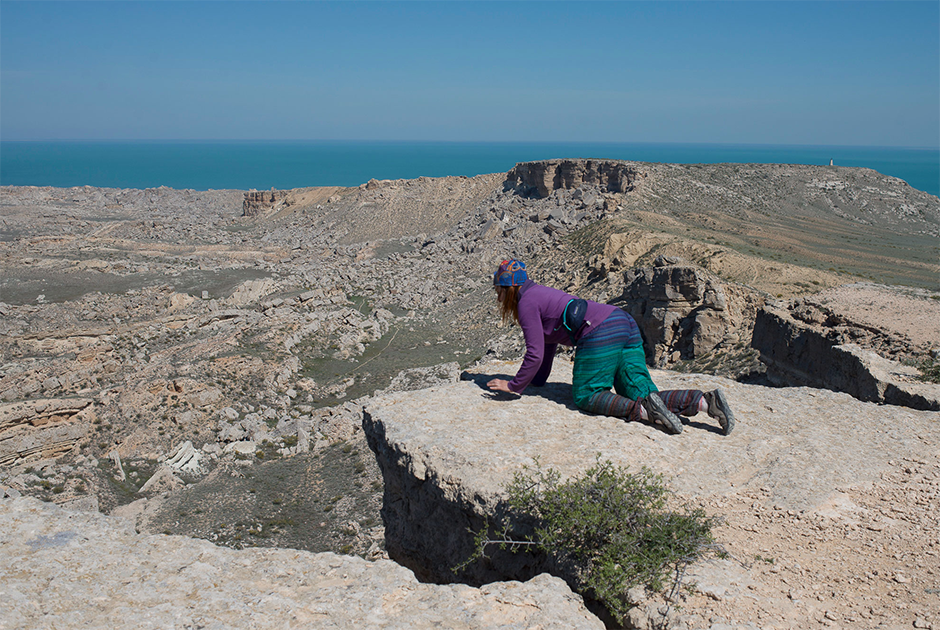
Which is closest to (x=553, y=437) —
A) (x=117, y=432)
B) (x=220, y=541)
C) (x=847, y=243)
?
(x=220, y=541)

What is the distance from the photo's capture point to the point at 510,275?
5.25 m

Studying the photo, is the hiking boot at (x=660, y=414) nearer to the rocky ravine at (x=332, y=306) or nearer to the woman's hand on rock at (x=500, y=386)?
the woman's hand on rock at (x=500, y=386)

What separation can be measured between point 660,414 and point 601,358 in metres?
0.68

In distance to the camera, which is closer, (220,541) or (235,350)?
(220,541)

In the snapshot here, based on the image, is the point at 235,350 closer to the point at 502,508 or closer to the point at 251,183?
the point at 502,508

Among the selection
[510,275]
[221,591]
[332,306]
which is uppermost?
[510,275]

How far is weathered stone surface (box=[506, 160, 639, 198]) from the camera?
39.9 meters

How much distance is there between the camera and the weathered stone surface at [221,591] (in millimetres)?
3322

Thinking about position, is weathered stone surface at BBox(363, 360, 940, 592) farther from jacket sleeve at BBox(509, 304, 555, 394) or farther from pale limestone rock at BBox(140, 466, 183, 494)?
pale limestone rock at BBox(140, 466, 183, 494)

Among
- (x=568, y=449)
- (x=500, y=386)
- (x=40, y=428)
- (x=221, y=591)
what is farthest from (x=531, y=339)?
(x=40, y=428)

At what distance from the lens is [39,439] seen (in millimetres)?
15180

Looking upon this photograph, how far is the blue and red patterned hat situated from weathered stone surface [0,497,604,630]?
8.27 ft

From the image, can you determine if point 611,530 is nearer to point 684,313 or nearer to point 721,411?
point 721,411

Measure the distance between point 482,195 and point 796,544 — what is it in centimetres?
4855
